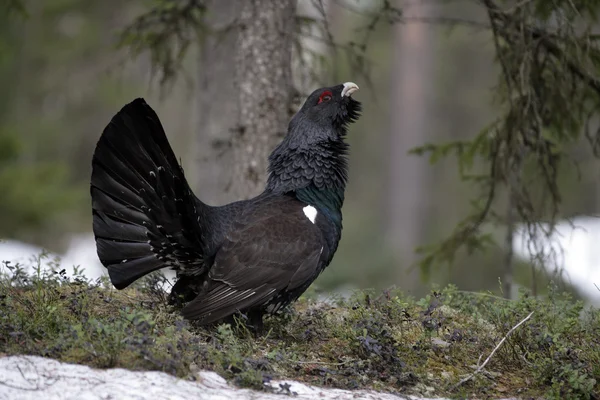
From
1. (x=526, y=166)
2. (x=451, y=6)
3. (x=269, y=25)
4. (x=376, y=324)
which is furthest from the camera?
(x=451, y=6)

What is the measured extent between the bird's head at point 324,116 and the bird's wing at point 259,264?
3.22ft

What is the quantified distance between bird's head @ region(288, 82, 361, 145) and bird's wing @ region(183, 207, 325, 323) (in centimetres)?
98

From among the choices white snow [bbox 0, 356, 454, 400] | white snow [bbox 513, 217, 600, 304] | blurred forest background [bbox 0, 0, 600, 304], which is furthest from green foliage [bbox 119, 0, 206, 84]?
white snow [bbox 513, 217, 600, 304]

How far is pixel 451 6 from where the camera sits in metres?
28.6

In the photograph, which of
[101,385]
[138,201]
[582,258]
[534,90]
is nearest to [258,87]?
[138,201]

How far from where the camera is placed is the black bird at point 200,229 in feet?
17.8

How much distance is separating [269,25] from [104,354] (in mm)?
4401

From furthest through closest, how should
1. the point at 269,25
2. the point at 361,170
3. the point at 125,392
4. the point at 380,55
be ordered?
the point at 361,170, the point at 380,55, the point at 269,25, the point at 125,392

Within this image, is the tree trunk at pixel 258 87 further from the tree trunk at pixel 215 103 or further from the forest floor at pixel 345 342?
the tree trunk at pixel 215 103

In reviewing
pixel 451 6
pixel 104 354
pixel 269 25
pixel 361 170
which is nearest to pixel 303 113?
pixel 269 25

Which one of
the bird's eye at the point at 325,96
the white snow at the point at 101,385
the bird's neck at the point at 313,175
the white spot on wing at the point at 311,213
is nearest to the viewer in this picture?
the white snow at the point at 101,385

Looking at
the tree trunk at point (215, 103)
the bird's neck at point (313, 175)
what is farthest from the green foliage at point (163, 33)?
the tree trunk at point (215, 103)

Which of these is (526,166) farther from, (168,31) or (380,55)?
(380,55)

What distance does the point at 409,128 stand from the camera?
23.5 m
